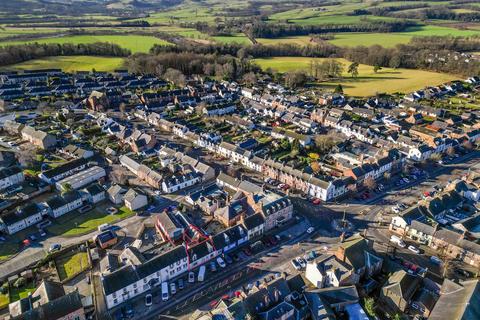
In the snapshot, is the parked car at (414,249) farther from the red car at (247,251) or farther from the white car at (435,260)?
the red car at (247,251)

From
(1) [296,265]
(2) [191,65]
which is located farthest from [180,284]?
(2) [191,65]

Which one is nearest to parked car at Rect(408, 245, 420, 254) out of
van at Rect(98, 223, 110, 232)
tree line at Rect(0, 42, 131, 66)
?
van at Rect(98, 223, 110, 232)

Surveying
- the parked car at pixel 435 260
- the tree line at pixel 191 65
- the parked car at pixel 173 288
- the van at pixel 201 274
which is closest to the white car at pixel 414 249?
the parked car at pixel 435 260

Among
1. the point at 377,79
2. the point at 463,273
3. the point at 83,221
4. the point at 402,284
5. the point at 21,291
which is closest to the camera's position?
the point at 402,284

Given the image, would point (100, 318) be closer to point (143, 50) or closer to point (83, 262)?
point (83, 262)

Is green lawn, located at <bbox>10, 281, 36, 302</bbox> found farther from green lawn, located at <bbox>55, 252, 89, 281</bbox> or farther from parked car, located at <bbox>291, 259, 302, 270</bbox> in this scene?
parked car, located at <bbox>291, 259, 302, 270</bbox>

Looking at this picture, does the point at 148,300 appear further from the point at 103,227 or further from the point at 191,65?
the point at 191,65

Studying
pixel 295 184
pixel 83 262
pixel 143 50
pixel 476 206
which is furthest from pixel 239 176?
pixel 143 50

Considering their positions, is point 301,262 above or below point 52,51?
below
